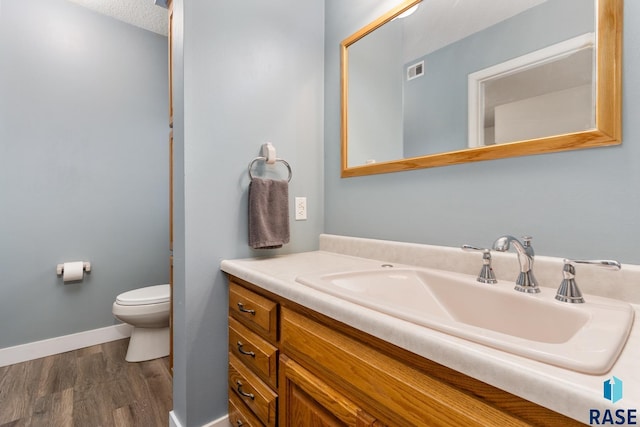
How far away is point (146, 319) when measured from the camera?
1.86 m

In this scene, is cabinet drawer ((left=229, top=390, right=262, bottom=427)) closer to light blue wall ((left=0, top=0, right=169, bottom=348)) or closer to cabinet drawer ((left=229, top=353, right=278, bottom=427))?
cabinet drawer ((left=229, top=353, right=278, bottom=427))

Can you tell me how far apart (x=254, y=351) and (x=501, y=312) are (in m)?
0.80

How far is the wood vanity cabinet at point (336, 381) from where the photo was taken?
465mm

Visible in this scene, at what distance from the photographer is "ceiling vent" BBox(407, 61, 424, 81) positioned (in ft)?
3.88

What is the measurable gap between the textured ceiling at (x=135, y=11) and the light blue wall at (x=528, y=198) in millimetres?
1695

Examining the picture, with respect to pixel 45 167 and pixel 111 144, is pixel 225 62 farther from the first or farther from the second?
pixel 45 167

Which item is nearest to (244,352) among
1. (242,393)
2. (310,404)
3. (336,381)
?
(242,393)

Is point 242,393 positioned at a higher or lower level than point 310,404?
lower

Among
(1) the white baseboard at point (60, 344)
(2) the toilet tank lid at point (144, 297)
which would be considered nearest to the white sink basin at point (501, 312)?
(2) the toilet tank lid at point (144, 297)

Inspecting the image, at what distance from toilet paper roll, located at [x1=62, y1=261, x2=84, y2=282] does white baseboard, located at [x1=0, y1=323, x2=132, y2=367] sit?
0.43 meters

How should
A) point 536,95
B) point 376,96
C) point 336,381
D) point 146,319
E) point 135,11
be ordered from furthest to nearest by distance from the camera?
point 135,11 → point 146,319 → point 376,96 → point 536,95 → point 336,381

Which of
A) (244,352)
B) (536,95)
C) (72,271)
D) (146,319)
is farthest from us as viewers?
(72,271)

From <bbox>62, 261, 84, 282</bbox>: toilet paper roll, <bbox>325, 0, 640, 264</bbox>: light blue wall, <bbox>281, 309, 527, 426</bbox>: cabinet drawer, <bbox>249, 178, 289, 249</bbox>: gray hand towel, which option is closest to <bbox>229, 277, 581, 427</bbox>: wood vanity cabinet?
<bbox>281, 309, 527, 426</bbox>: cabinet drawer

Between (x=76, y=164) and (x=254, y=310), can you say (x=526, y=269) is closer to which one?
(x=254, y=310)
